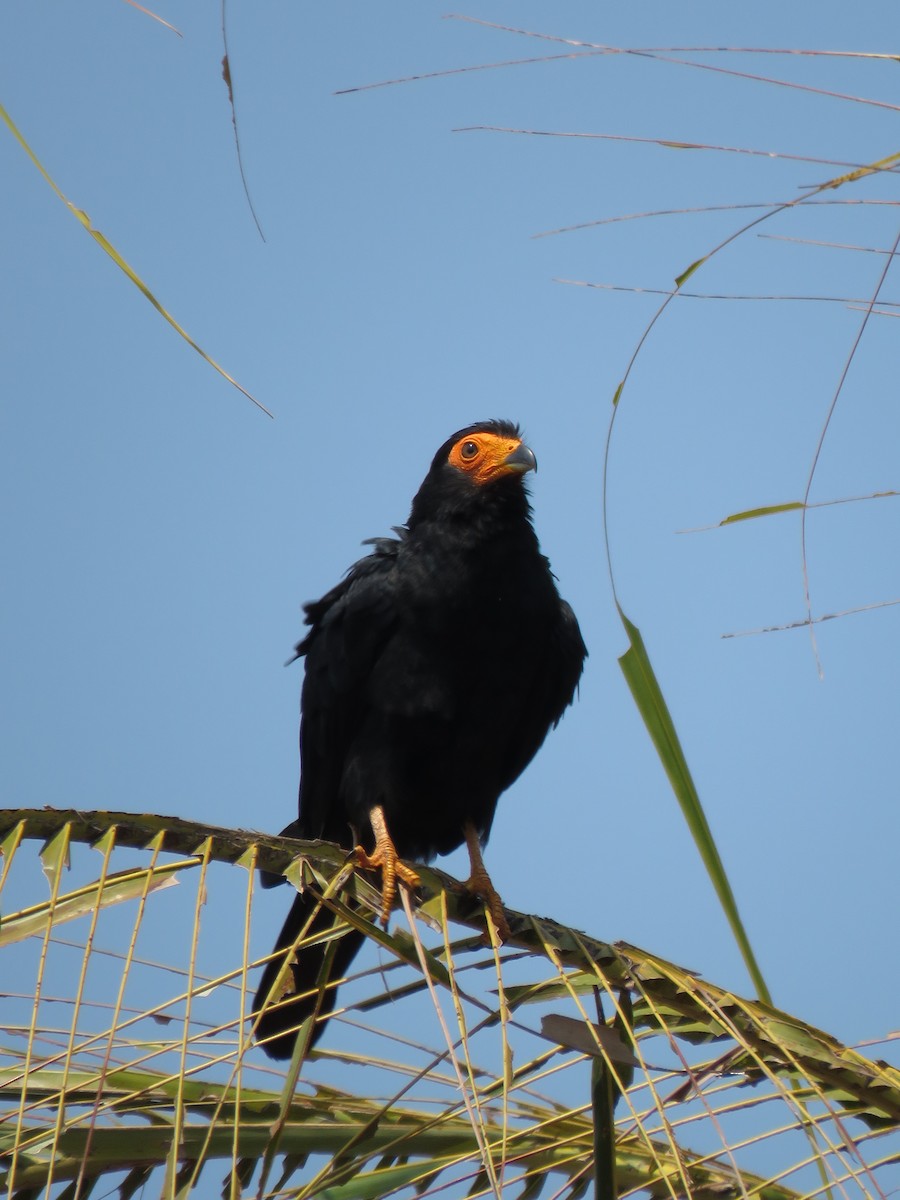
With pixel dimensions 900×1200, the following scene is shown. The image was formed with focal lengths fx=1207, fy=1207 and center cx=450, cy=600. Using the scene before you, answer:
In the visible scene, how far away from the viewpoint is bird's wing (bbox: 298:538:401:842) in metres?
4.43

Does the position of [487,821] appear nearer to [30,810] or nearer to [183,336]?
[30,810]

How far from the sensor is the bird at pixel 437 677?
4.32 meters

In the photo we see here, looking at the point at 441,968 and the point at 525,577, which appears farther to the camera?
the point at 525,577

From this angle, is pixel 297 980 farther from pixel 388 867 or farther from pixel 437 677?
pixel 437 677

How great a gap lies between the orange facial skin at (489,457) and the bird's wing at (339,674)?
0.43 meters

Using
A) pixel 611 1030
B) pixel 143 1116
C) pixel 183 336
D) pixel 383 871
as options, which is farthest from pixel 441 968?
pixel 383 871

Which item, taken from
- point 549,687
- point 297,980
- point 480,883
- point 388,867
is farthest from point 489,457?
point 297,980

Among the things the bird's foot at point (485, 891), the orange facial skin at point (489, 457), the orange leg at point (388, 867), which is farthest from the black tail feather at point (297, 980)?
the orange facial skin at point (489, 457)

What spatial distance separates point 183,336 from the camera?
1355mm

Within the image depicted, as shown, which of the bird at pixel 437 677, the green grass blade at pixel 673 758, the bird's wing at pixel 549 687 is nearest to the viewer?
the green grass blade at pixel 673 758

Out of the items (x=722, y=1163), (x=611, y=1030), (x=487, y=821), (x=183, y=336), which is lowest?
(x=722, y=1163)

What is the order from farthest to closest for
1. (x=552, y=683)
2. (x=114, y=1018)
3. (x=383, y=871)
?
1. (x=552, y=683)
2. (x=383, y=871)
3. (x=114, y=1018)

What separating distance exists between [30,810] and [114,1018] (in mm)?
499

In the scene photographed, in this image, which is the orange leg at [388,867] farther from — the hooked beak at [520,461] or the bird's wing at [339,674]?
the hooked beak at [520,461]
